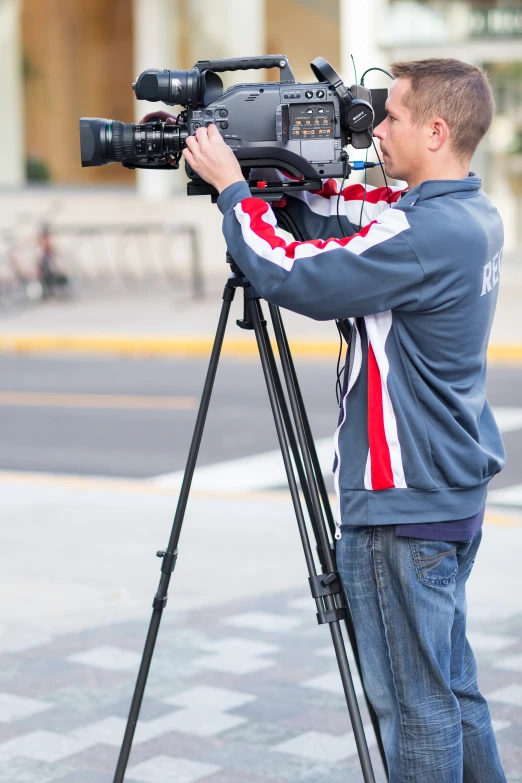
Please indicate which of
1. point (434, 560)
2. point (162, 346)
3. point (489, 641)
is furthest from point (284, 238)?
point (162, 346)

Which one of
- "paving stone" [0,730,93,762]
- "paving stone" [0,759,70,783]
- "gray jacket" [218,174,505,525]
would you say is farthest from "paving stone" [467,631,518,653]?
"gray jacket" [218,174,505,525]

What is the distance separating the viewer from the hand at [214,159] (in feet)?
9.64

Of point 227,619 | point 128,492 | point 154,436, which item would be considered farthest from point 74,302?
point 227,619

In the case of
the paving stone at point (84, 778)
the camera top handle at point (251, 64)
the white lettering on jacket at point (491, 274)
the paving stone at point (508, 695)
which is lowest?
the paving stone at point (508, 695)

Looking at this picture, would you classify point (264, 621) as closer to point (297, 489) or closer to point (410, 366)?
point (297, 489)

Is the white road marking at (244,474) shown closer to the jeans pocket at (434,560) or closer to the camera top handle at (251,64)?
the jeans pocket at (434,560)

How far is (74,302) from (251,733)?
15138 mm

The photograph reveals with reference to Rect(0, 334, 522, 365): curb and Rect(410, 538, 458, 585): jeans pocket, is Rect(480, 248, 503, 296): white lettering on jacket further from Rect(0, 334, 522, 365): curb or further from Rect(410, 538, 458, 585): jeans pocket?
Rect(0, 334, 522, 365): curb

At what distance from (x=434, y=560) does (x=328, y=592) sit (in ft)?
1.03

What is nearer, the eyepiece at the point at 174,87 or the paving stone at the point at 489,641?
the eyepiece at the point at 174,87

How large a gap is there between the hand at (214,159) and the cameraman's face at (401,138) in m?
0.32

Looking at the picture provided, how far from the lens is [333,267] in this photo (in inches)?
108

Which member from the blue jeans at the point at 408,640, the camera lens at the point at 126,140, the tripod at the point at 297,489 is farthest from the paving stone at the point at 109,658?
the camera lens at the point at 126,140

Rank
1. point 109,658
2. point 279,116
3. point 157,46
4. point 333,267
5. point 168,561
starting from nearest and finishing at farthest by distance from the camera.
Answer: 1. point 333,267
2. point 279,116
3. point 168,561
4. point 109,658
5. point 157,46
